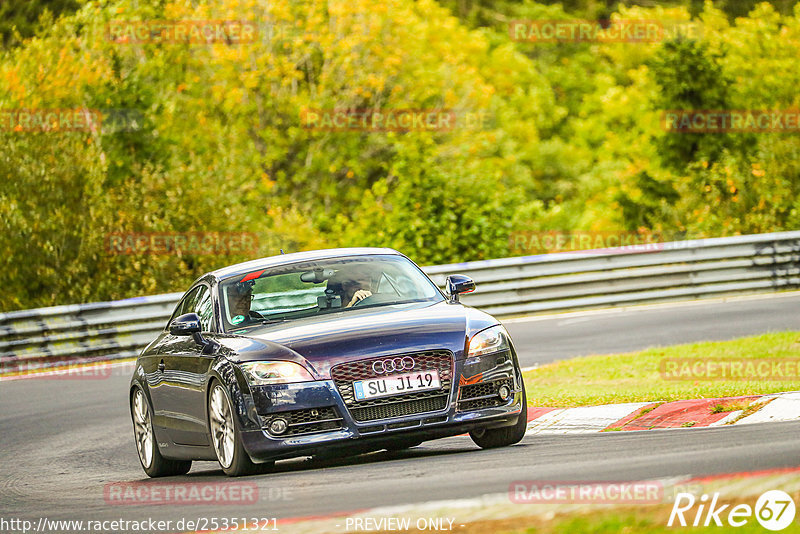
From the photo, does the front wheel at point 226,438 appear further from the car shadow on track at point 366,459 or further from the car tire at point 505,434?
the car tire at point 505,434

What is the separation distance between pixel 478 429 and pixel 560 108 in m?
59.9

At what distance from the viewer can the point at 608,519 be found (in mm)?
5430

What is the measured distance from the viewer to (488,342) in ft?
28.8

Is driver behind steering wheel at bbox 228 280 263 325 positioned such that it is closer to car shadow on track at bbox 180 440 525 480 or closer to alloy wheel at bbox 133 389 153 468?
car shadow on track at bbox 180 440 525 480

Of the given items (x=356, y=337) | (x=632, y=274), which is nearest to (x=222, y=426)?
(x=356, y=337)

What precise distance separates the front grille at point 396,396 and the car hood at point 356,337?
0.05 meters

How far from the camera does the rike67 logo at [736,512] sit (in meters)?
5.16

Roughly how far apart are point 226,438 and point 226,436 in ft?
0.07

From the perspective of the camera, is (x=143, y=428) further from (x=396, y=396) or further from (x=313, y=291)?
(x=396, y=396)

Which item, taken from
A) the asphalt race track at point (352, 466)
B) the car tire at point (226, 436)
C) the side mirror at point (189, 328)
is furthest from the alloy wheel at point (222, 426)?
the side mirror at point (189, 328)

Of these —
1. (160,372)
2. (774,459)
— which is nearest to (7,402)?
(160,372)

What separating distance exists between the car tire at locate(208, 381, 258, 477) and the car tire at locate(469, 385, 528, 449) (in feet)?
5.08

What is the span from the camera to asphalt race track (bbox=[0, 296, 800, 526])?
6883mm

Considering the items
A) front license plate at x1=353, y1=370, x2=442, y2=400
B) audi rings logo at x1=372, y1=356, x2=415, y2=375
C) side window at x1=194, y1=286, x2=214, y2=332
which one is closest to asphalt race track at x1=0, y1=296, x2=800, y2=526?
front license plate at x1=353, y1=370, x2=442, y2=400
